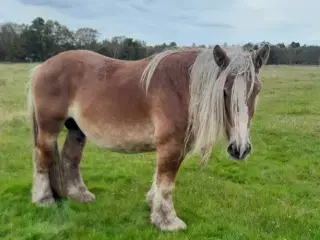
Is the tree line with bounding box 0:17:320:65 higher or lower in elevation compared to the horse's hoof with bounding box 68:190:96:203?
higher

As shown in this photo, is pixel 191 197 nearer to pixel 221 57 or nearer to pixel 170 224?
pixel 170 224

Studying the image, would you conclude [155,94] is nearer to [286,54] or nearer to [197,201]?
[197,201]

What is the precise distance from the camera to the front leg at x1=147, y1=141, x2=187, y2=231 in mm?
5137

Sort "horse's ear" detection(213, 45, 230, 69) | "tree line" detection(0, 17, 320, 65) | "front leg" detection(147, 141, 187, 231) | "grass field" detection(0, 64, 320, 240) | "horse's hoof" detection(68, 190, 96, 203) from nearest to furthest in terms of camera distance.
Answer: "horse's ear" detection(213, 45, 230, 69), "front leg" detection(147, 141, 187, 231), "grass field" detection(0, 64, 320, 240), "horse's hoof" detection(68, 190, 96, 203), "tree line" detection(0, 17, 320, 65)

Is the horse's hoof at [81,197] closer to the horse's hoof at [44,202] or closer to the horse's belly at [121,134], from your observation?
the horse's hoof at [44,202]

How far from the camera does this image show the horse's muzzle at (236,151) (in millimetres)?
4355

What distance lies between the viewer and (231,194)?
271 inches

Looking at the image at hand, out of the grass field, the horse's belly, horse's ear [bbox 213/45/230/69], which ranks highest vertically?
horse's ear [bbox 213/45/230/69]

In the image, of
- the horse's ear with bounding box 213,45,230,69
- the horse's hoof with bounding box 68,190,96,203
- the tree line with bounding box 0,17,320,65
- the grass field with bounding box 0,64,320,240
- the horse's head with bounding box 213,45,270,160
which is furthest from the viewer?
the tree line with bounding box 0,17,320,65

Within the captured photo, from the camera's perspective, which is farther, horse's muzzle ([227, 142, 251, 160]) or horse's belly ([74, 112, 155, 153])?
horse's belly ([74, 112, 155, 153])

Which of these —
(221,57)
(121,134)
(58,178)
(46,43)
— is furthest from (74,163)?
(46,43)

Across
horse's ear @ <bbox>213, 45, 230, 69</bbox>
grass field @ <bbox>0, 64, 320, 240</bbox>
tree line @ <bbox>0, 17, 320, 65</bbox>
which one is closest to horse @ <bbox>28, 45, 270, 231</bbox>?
horse's ear @ <bbox>213, 45, 230, 69</bbox>

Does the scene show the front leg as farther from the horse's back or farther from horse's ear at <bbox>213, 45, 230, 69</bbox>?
horse's ear at <bbox>213, 45, 230, 69</bbox>

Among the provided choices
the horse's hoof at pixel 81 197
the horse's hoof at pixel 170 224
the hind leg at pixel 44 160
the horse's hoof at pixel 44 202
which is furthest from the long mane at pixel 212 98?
the horse's hoof at pixel 44 202
